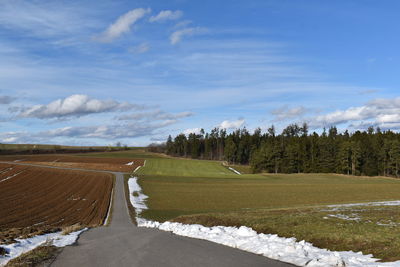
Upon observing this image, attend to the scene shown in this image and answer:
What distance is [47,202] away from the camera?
4200 cm

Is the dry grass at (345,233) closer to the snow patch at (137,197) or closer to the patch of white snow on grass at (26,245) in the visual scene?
the patch of white snow on grass at (26,245)

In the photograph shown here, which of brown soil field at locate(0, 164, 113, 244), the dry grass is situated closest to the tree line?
brown soil field at locate(0, 164, 113, 244)

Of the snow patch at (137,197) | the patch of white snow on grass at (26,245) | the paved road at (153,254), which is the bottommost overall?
the snow patch at (137,197)

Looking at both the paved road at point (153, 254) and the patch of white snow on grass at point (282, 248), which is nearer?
the patch of white snow on grass at point (282, 248)

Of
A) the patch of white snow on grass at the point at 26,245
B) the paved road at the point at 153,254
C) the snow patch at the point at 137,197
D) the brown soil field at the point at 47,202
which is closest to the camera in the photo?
the paved road at the point at 153,254

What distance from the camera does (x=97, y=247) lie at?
1278cm

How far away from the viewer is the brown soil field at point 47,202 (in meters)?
28.3

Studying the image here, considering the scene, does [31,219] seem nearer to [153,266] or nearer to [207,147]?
[153,266]

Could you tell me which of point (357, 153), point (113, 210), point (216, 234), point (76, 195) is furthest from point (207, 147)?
point (216, 234)

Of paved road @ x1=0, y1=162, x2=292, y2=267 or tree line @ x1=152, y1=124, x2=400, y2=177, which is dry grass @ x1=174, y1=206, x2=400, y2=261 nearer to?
paved road @ x1=0, y1=162, x2=292, y2=267

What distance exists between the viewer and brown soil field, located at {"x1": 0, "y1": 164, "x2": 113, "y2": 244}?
2830cm

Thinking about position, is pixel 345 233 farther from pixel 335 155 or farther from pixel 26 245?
pixel 335 155

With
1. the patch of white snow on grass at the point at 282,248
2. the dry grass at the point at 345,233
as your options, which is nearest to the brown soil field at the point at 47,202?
the patch of white snow on grass at the point at 282,248

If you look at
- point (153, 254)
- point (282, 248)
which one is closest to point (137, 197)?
point (153, 254)
